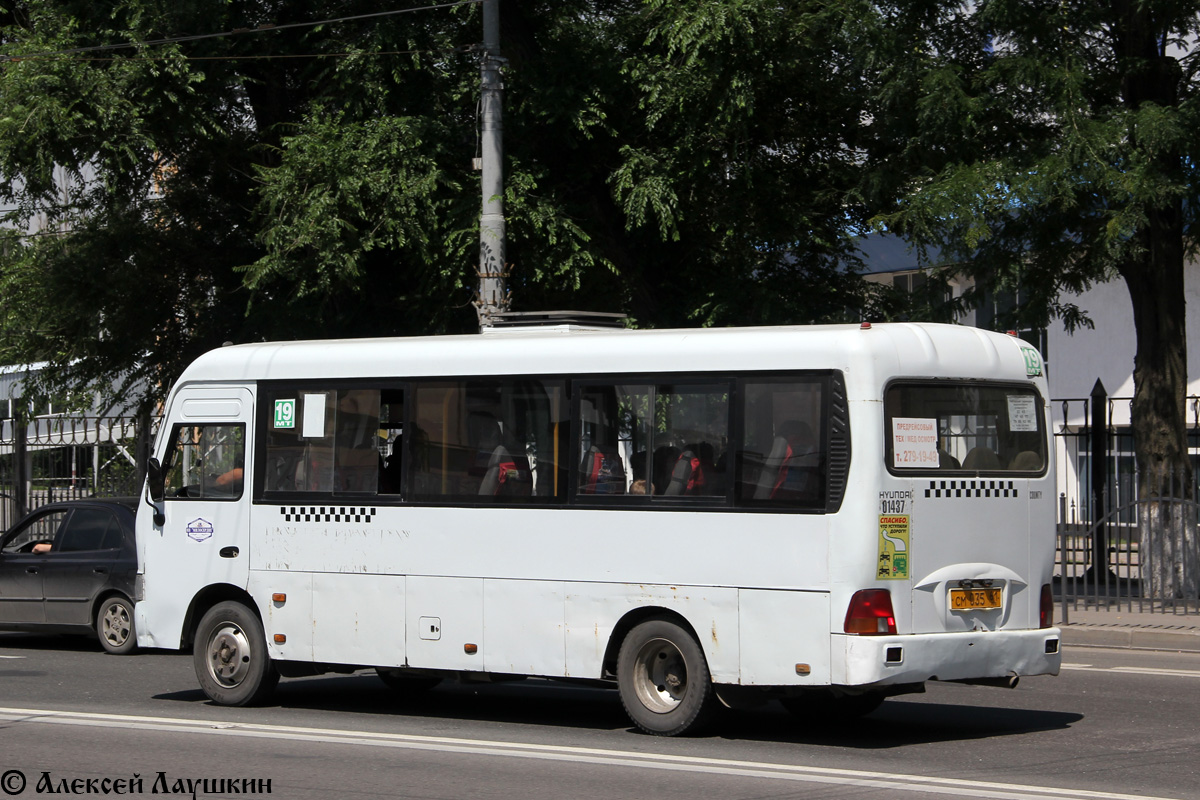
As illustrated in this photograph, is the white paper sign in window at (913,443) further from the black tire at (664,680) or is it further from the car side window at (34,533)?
the car side window at (34,533)

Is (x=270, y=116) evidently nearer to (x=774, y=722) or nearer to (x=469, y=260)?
(x=469, y=260)

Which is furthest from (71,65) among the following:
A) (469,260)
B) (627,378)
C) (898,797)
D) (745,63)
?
(898,797)

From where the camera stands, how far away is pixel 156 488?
1176 cm

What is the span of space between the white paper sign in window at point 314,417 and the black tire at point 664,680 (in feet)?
9.60

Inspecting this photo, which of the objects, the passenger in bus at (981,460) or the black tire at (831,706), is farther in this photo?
the black tire at (831,706)

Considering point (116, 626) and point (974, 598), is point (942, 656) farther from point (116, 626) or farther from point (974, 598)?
point (116, 626)

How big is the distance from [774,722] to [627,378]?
104 inches

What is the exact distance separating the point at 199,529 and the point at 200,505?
7.3 inches

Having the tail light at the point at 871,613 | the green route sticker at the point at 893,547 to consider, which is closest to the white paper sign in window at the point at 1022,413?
the green route sticker at the point at 893,547

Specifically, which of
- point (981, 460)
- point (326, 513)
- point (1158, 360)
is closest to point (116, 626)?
point (326, 513)

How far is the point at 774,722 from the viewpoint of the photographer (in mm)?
10477

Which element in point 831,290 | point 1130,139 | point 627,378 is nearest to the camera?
point 627,378

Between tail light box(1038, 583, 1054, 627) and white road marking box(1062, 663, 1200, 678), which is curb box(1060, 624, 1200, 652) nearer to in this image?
white road marking box(1062, 663, 1200, 678)

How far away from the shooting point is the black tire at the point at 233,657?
1123 cm
